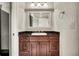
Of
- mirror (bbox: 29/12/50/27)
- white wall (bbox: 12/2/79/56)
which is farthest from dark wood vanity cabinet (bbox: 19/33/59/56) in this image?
mirror (bbox: 29/12/50/27)

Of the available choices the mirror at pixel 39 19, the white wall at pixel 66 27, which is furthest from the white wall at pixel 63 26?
the mirror at pixel 39 19

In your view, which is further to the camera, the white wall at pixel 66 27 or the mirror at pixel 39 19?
the mirror at pixel 39 19

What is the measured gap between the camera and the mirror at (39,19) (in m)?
2.16

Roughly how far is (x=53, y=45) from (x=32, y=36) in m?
0.39

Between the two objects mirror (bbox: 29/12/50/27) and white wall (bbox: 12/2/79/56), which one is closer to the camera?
white wall (bbox: 12/2/79/56)

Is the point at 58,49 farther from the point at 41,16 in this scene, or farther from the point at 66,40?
the point at 41,16

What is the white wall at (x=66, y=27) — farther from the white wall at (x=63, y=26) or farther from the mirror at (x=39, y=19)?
the mirror at (x=39, y=19)

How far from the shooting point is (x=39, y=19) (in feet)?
7.14

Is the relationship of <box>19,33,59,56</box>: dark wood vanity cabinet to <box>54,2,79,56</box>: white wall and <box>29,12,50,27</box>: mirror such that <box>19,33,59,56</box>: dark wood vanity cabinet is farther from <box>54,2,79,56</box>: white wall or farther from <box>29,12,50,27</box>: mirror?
<box>29,12,50,27</box>: mirror

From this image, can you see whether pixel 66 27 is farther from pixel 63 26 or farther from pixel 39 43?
pixel 39 43

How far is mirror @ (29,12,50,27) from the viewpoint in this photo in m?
2.16

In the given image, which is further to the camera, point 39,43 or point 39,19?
point 39,19

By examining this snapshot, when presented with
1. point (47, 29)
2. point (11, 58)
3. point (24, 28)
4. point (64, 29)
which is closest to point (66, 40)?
point (64, 29)

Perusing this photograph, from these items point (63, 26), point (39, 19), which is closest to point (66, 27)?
point (63, 26)
